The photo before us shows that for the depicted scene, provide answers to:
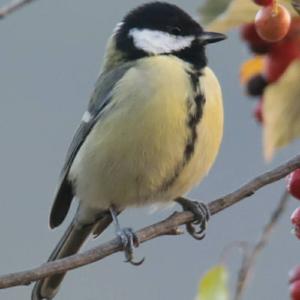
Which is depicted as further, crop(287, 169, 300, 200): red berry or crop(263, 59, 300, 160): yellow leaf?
crop(287, 169, 300, 200): red berry

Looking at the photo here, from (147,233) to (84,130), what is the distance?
3.05 ft

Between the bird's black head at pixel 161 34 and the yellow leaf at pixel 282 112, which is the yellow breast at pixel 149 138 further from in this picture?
the yellow leaf at pixel 282 112

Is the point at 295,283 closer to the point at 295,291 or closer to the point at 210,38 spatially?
the point at 295,291

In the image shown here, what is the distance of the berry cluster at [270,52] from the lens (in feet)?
3.81

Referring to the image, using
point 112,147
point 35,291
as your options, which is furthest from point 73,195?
point 35,291

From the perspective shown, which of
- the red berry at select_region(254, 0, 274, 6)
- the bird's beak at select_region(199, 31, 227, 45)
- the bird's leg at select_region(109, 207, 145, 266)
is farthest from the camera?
the bird's beak at select_region(199, 31, 227, 45)

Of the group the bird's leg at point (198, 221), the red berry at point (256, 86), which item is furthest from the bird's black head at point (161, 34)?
the red berry at point (256, 86)

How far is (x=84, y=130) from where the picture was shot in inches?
95.4

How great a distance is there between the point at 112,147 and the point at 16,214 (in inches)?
134

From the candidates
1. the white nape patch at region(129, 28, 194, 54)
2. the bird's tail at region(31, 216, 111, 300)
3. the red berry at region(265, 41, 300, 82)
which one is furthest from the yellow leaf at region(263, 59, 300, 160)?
the white nape patch at region(129, 28, 194, 54)

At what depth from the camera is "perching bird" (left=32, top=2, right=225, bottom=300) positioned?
214 cm

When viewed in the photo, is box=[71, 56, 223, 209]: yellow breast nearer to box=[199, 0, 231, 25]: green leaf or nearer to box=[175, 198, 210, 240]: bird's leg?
box=[175, 198, 210, 240]: bird's leg

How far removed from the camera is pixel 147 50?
2.34 m

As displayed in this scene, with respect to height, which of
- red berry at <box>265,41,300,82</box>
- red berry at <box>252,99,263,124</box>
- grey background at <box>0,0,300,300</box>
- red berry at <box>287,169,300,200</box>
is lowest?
grey background at <box>0,0,300,300</box>
